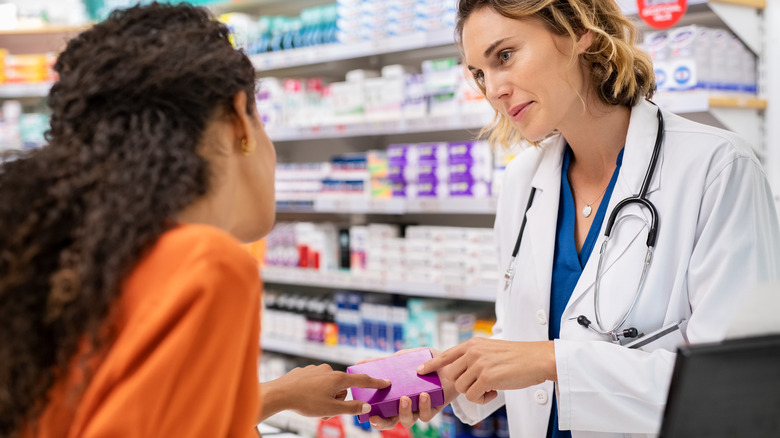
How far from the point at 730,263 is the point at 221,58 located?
3.68ft

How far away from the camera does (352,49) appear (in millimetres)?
3711

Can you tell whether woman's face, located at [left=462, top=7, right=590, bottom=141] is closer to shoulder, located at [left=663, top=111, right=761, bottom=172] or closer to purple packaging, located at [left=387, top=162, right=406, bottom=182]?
shoulder, located at [left=663, top=111, right=761, bottom=172]

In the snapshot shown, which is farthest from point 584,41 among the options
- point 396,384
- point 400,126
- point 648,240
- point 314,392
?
point 400,126

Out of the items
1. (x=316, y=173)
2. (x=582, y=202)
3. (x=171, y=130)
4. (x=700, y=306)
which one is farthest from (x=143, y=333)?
(x=316, y=173)

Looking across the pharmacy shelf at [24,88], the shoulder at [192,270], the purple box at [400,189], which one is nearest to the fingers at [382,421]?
the shoulder at [192,270]

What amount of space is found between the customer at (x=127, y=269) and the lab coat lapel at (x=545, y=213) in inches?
42.0

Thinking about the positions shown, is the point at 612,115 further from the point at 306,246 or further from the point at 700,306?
the point at 306,246

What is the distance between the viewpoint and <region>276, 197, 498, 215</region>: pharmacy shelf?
3205 millimetres

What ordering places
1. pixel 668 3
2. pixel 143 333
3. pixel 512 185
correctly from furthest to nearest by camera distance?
pixel 668 3, pixel 512 185, pixel 143 333

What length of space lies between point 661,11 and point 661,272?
1.40 m

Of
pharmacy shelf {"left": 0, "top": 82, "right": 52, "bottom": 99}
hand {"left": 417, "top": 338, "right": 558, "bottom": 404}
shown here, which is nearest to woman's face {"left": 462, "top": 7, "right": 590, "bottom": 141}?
hand {"left": 417, "top": 338, "right": 558, "bottom": 404}

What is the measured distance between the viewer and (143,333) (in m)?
0.78

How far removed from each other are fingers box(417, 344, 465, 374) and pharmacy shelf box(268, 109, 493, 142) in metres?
1.68

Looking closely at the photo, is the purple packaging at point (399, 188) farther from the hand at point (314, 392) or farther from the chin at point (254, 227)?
the chin at point (254, 227)
